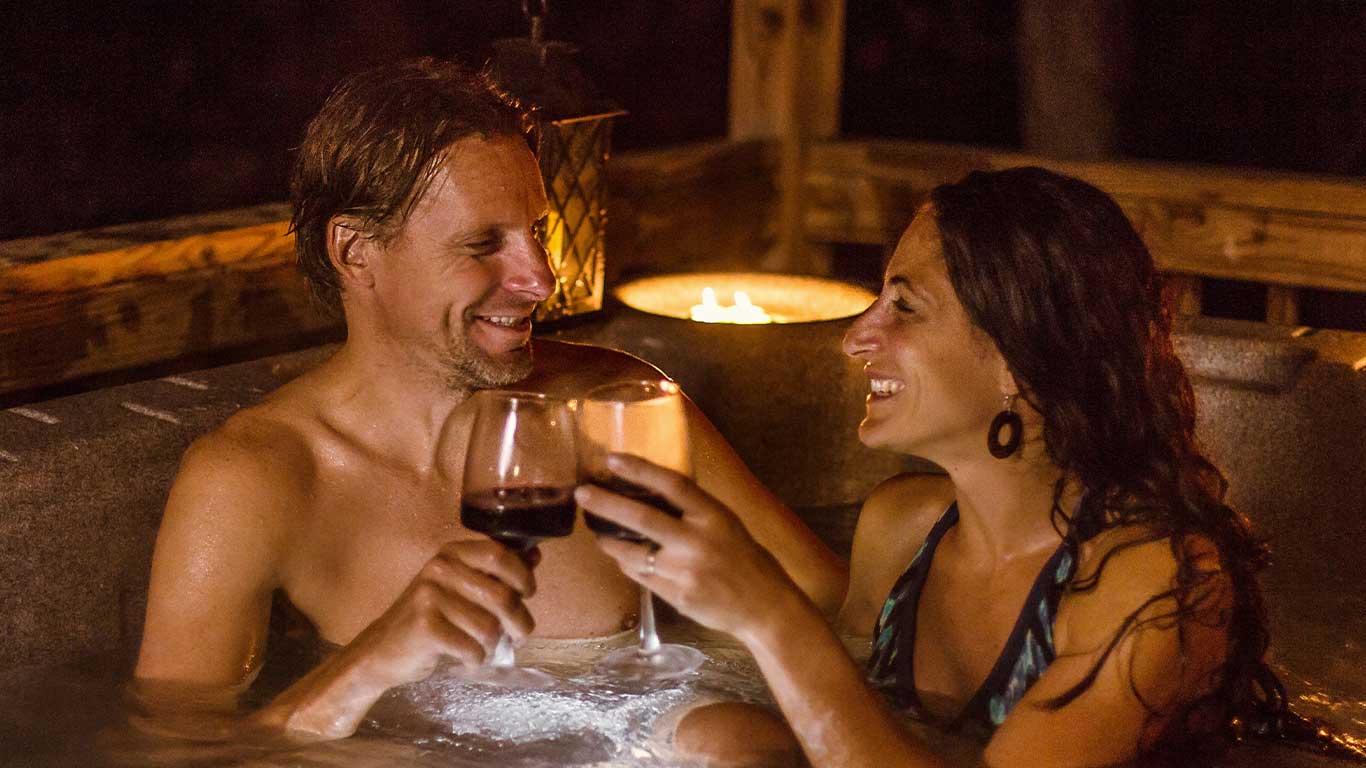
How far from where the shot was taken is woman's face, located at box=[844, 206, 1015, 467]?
2617mm

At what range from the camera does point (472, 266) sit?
2.94m

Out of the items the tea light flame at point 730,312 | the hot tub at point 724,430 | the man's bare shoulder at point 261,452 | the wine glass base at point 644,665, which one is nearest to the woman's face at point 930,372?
the wine glass base at point 644,665

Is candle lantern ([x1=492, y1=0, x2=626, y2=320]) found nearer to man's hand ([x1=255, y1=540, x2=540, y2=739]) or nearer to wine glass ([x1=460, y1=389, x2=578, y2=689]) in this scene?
man's hand ([x1=255, y1=540, x2=540, y2=739])

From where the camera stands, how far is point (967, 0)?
20.8 feet

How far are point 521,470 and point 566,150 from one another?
207 centimetres

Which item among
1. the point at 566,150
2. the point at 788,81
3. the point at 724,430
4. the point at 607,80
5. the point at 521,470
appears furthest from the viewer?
the point at 788,81

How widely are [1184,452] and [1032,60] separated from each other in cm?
299

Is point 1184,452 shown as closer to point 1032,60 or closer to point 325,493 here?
point 325,493

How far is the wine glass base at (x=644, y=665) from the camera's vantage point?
110 inches

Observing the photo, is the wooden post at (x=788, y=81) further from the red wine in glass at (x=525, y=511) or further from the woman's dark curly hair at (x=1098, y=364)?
the red wine in glass at (x=525, y=511)

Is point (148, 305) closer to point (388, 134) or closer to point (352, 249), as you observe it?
point (352, 249)

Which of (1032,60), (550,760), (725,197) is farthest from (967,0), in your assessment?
(550,760)

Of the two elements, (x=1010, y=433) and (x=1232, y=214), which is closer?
(x=1010, y=433)

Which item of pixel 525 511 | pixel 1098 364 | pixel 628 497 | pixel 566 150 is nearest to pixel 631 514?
pixel 628 497
